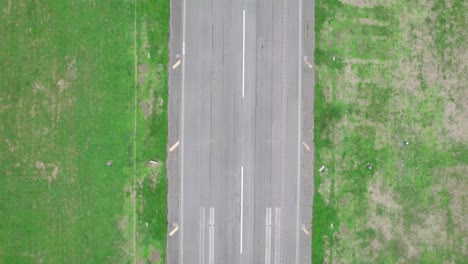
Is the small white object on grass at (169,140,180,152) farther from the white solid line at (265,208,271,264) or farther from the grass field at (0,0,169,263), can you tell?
the white solid line at (265,208,271,264)

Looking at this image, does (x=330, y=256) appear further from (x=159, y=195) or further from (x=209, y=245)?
(x=159, y=195)

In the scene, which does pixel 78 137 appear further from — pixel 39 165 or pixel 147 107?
pixel 147 107

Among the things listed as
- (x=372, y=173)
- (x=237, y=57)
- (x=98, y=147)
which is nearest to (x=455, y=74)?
(x=372, y=173)

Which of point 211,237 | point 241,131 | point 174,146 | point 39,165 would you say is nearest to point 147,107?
point 174,146

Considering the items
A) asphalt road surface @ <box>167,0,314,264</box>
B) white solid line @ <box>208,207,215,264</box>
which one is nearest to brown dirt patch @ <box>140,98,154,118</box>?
asphalt road surface @ <box>167,0,314,264</box>

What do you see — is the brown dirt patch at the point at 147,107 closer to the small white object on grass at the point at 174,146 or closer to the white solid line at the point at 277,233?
the small white object on grass at the point at 174,146
